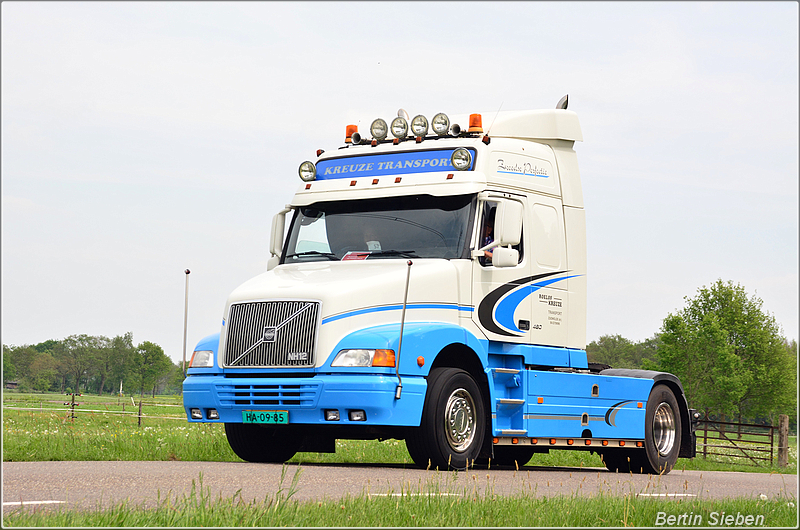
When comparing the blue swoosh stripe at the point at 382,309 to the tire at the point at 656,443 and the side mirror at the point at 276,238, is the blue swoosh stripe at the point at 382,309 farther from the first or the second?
the tire at the point at 656,443

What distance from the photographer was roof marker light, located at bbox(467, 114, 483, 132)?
13352mm

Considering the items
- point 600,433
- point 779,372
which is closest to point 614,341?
point 779,372

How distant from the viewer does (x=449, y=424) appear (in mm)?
11539

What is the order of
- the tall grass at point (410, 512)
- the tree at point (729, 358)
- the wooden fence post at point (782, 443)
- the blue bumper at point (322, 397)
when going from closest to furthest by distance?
the tall grass at point (410, 512), the blue bumper at point (322, 397), the wooden fence post at point (782, 443), the tree at point (729, 358)

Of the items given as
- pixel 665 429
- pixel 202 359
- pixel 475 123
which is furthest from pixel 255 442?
pixel 665 429

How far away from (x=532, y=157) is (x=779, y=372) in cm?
5585

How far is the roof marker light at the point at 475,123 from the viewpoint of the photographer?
13352 mm

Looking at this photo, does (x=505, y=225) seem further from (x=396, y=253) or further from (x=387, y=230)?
(x=387, y=230)

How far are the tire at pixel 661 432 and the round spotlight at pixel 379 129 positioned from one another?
5.59 meters

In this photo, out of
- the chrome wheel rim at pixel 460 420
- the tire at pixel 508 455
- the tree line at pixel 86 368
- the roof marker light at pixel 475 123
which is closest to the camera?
the chrome wheel rim at pixel 460 420

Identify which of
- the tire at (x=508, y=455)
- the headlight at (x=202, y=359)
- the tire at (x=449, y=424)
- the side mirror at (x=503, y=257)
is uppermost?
the side mirror at (x=503, y=257)

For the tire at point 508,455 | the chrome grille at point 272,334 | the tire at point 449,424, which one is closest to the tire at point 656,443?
the tire at point 508,455

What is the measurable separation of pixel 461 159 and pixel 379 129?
5.03 ft

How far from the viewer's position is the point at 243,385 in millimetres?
11523
